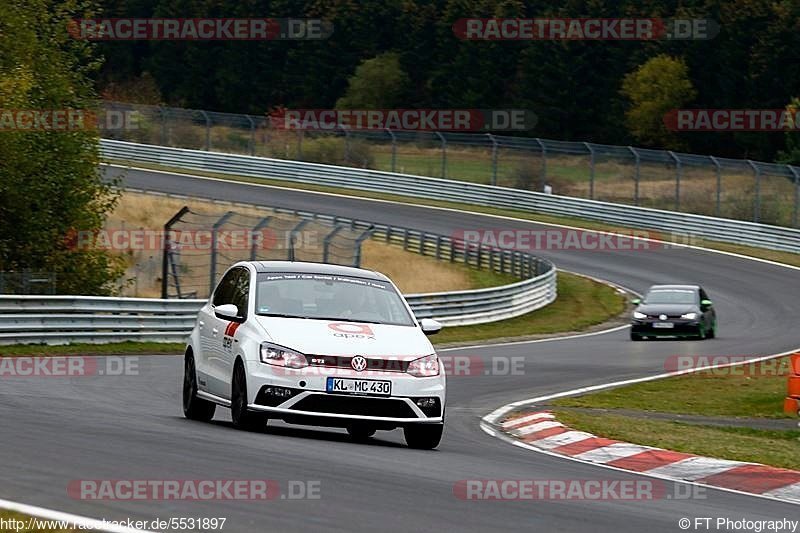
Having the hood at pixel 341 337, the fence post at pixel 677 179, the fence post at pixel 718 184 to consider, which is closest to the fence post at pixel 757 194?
the fence post at pixel 718 184

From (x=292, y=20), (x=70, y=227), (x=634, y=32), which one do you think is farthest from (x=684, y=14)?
(x=70, y=227)

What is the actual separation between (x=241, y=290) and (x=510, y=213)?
41485mm

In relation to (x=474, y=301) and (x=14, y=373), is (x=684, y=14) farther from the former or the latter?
(x=14, y=373)

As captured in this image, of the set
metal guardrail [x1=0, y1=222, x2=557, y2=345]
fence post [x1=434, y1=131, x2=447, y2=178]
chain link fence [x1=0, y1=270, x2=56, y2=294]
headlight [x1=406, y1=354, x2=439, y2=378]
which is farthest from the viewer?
fence post [x1=434, y1=131, x2=447, y2=178]

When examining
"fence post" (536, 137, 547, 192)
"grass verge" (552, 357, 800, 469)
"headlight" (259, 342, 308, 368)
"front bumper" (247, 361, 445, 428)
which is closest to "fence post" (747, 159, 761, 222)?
"fence post" (536, 137, 547, 192)

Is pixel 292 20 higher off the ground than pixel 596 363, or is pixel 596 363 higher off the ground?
pixel 292 20

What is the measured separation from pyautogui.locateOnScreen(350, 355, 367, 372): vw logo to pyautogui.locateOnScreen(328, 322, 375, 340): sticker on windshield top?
30 centimetres

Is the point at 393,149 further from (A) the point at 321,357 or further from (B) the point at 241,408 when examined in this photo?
(A) the point at 321,357

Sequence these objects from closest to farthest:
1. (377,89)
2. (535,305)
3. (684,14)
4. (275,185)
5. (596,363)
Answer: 1. (596,363)
2. (535,305)
3. (275,185)
4. (684,14)
5. (377,89)

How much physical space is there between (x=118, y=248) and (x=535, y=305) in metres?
12.6

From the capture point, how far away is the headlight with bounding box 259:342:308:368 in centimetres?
1168

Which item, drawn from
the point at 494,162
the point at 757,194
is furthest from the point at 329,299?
the point at 494,162

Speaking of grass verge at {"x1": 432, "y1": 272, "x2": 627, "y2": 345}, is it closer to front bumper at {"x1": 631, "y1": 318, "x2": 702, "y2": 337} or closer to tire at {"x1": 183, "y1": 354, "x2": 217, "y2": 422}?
front bumper at {"x1": 631, "y1": 318, "x2": 702, "y2": 337}

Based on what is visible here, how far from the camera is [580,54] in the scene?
3474 inches
